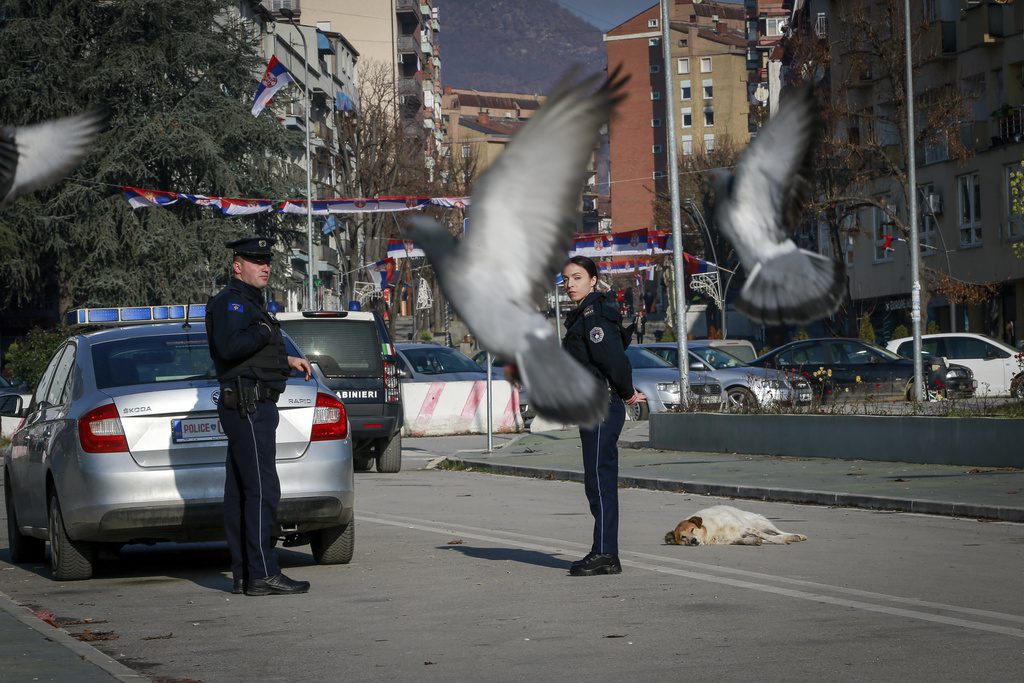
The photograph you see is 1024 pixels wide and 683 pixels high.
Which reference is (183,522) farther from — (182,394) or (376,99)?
(376,99)

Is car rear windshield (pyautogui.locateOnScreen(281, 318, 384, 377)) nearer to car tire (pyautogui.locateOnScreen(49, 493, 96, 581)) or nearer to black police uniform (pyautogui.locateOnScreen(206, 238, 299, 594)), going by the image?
car tire (pyautogui.locateOnScreen(49, 493, 96, 581))

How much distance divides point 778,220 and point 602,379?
556cm

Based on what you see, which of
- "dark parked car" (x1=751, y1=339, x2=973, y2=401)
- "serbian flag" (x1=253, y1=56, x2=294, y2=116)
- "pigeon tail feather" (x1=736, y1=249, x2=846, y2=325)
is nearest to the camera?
"pigeon tail feather" (x1=736, y1=249, x2=846, y2=325)

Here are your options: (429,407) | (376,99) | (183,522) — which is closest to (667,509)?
(183,522)

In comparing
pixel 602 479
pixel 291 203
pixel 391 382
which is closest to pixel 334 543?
pixel 602 479

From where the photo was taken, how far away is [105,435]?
35.8ft

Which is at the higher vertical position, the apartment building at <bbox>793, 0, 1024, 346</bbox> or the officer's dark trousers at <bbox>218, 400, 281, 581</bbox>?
the apartment building at <bbox>793, 0, 1024, 346</bbox>

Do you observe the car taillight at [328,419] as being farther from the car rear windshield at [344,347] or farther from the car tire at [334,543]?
the car rear windshield at [344,347]

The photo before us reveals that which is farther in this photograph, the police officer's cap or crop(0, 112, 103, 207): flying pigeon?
the police officer's cap

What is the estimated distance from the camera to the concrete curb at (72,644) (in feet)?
24.9

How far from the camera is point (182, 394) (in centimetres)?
1102

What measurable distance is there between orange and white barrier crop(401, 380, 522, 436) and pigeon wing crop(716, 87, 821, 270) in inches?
970

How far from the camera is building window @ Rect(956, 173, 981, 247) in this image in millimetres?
53219

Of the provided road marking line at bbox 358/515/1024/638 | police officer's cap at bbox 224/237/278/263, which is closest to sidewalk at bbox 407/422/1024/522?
road marking line at bbox 358/515/1024/638
